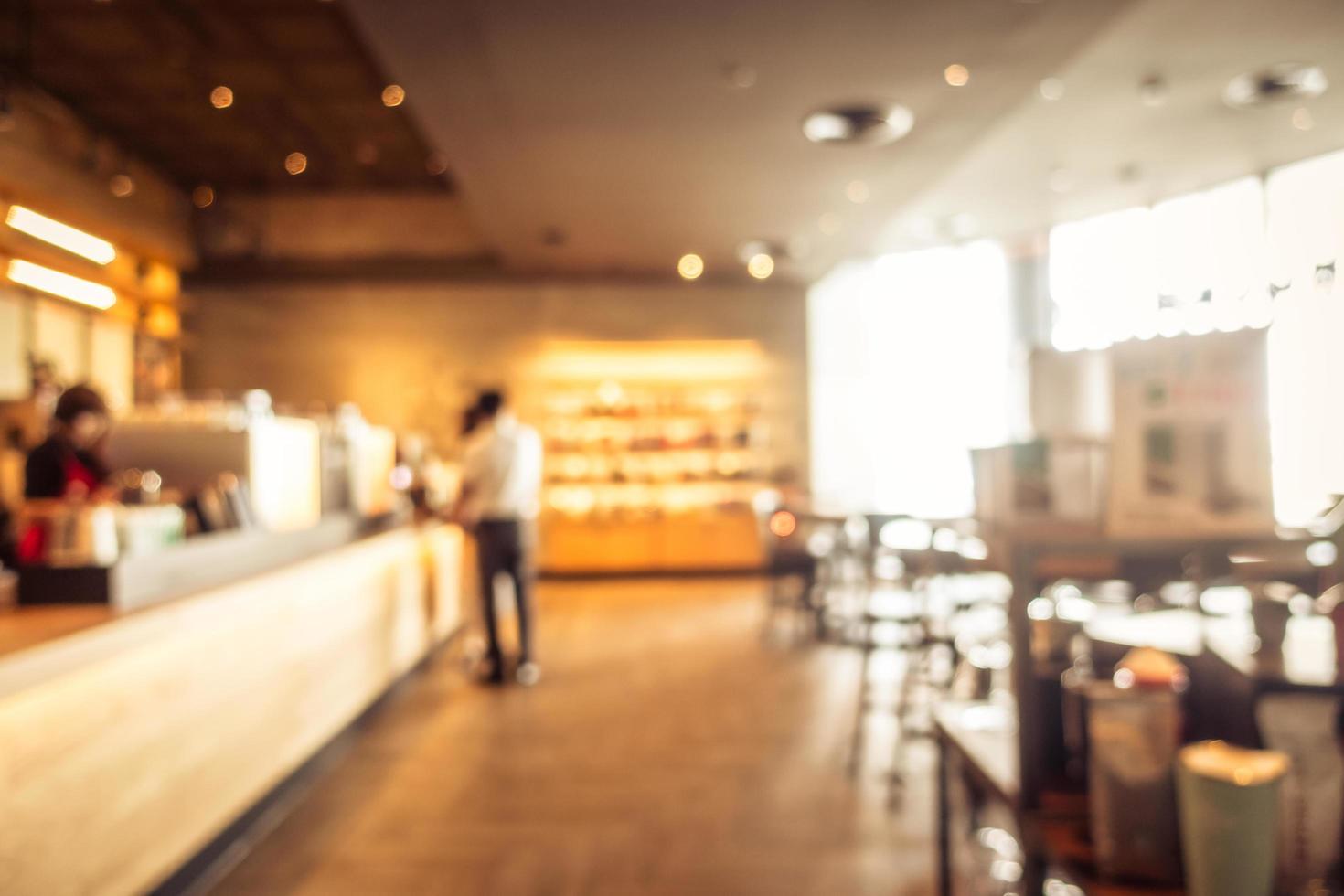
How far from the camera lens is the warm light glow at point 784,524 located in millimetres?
6371

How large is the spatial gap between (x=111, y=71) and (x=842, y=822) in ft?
23.9

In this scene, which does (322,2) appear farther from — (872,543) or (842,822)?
(842,822)

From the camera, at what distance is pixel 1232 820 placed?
1.10m

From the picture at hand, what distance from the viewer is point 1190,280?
25.3ft

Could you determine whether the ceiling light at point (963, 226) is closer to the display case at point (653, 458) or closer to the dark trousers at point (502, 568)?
the display case at point (653, 458)

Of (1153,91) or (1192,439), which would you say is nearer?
(1192,439)

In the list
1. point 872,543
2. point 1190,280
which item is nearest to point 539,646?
point 872,543

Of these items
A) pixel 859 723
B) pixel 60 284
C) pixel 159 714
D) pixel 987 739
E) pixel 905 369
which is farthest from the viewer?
pixel 905 369

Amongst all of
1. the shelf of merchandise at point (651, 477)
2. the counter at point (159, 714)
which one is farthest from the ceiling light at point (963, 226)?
the counter at point (159, 714)

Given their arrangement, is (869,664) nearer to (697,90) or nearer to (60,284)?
(697,90)

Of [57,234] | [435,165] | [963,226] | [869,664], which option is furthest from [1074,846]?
[435,165]

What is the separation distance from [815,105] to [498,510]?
305cm

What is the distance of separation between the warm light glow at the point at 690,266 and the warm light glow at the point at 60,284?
5.27 meters

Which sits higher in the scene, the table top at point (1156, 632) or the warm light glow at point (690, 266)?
the warm light glow at point (690, 266)
